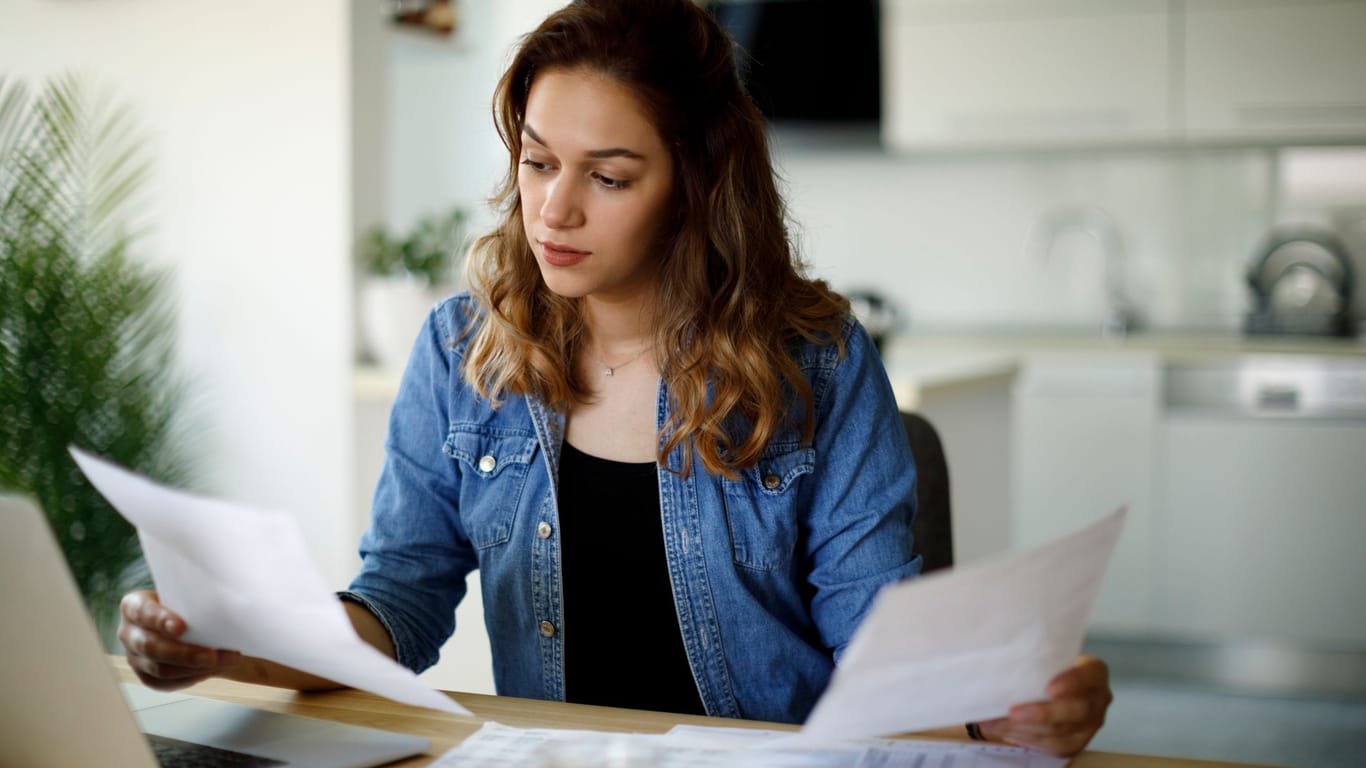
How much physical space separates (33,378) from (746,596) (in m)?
1.95

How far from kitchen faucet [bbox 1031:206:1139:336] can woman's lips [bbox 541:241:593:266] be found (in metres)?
3.65

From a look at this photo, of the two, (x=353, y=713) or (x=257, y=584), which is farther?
(x=353, y=713)

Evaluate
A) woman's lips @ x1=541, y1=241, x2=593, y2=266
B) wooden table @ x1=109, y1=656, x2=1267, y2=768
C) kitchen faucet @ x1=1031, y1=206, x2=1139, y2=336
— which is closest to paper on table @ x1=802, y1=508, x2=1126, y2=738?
wooden table @ x1=109, y1=656, x2=1267, y2=768

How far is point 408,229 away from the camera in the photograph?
11.7 ft

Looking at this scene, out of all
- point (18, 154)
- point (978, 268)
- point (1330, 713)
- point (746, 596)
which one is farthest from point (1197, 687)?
point (18, 154)

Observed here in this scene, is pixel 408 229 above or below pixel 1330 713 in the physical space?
above

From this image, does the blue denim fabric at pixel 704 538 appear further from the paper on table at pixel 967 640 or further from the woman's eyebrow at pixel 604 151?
the paper on table at pixel 967 640

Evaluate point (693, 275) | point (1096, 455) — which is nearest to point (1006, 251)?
point (1096, 455)

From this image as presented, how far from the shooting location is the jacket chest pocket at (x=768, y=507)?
1.43 m

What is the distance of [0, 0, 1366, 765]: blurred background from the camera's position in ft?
10.1

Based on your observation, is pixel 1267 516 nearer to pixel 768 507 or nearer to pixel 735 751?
pixel 768 507

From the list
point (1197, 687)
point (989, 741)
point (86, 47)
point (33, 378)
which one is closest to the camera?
point (989, 741)

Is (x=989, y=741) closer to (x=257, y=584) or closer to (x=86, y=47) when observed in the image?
(x=257, y=584)

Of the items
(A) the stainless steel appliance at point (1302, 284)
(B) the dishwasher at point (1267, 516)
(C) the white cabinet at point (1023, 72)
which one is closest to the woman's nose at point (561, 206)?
(B) the dishwasher at point (1267, 516)
